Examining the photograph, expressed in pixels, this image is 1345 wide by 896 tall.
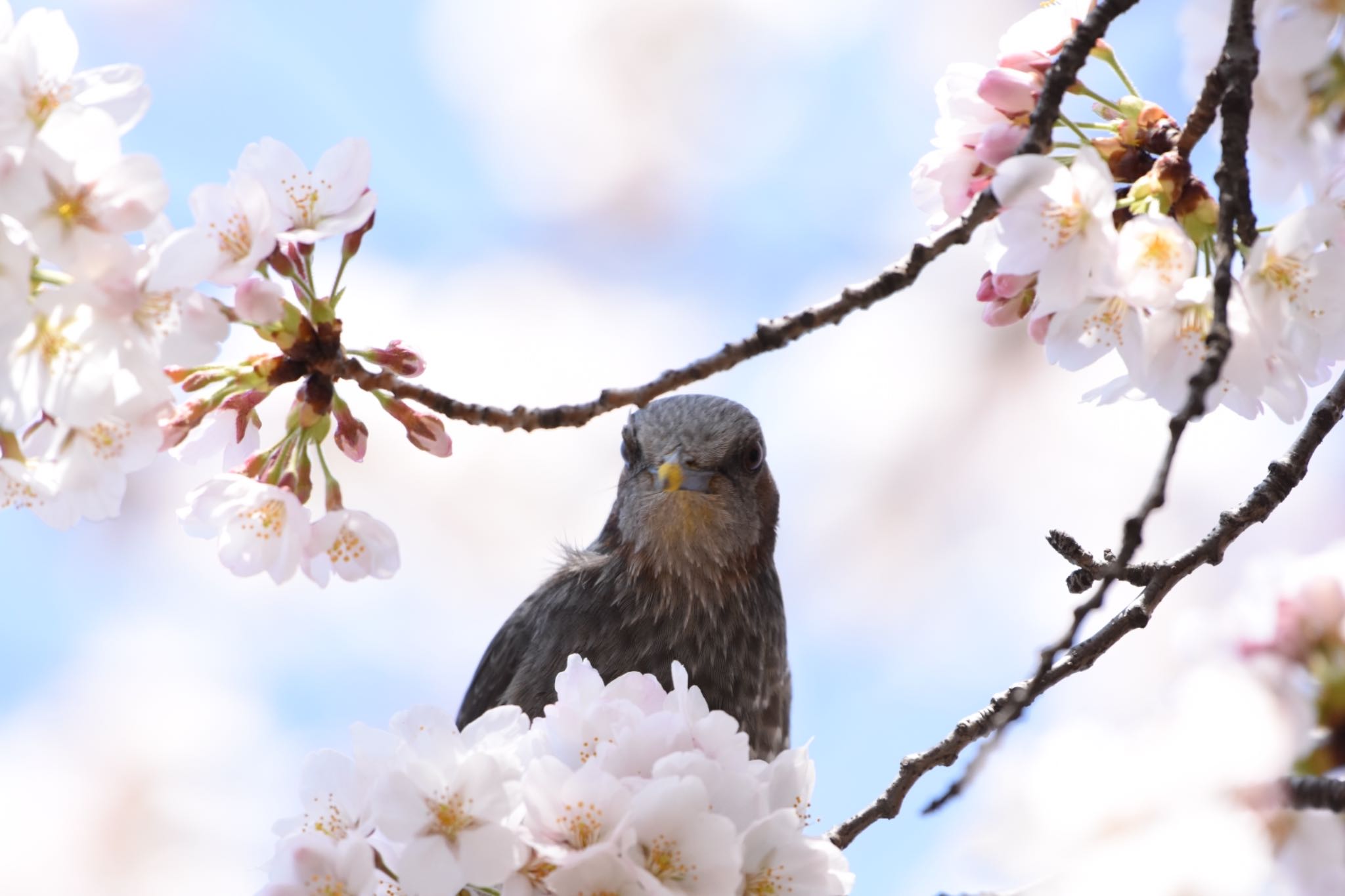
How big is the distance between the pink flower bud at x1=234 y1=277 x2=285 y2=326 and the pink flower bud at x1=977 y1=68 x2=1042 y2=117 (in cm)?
94

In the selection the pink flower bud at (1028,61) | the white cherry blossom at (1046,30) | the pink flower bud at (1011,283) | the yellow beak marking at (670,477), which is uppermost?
the yellow beak marking at (670,477)

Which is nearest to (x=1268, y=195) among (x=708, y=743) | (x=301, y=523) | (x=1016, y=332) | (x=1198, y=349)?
(x=1198, y=349)

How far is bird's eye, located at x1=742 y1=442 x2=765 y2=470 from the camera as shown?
3506 mm

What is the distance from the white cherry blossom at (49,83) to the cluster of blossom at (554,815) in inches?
30.1

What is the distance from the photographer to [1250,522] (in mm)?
2066

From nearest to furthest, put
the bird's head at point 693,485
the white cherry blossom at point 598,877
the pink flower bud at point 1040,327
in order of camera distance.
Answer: the white cherry blossom at point 598,877, the pink flower bud at point 1040,327, the bird's head at point 693,485

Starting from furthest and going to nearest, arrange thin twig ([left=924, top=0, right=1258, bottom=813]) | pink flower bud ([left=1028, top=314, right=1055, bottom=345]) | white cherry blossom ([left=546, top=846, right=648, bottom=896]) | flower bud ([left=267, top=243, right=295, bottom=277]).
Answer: pink flower bud ([left=1028, top=314, right=1055, bottom=345]) → flower bud ([left=267, top=243, right=295, bottom=277]) → white cherry blossom ([left=546, top=846, right=648, bottom=896]) → thin twig ([left=924, top=0, right=1258, bottom=813])

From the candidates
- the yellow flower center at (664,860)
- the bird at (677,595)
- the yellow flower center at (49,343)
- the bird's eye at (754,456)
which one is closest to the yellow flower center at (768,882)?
the yellow flower center at (664,860)

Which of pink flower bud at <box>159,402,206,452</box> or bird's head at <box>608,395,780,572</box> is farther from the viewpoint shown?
bird's head at <box>608,395,780,572</box>

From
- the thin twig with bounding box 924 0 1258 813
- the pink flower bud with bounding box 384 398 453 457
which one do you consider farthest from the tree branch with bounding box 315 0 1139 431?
the pink flower bud with bounding box 384 398 453 457

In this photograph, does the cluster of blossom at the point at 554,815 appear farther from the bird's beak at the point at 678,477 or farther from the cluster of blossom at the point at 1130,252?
the bird's beak at the point at 678,477

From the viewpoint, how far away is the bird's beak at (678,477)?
3334mm

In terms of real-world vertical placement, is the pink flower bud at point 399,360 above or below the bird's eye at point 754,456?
below

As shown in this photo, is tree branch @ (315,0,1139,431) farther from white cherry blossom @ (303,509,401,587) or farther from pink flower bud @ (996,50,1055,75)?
white cherry blossom @ (303,509,401,587)
